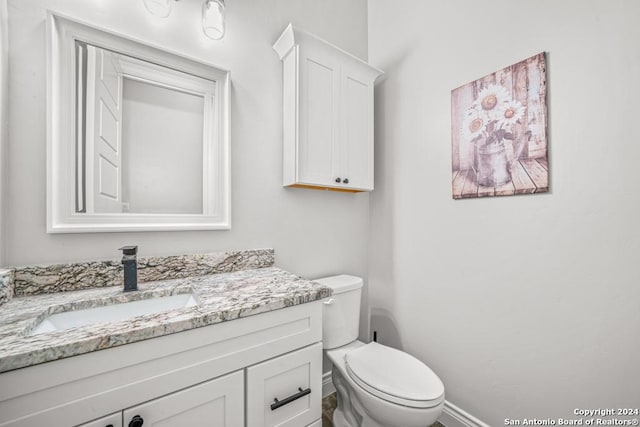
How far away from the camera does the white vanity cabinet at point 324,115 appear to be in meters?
1.43

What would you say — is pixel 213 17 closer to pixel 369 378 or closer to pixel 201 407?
pixel 201 407

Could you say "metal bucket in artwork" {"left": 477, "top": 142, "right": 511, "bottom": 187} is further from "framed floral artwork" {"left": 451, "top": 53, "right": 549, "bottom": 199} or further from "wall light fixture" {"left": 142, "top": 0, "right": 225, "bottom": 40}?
"wall light fixture" {"left": 142, "top": 0, "right": 225, "bottom": 40}

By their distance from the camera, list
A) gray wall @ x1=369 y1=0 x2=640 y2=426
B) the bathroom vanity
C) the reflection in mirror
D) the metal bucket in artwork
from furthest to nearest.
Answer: the metal bucket in artwork, the reflection in mirror, gray wall @ x1=369 y1=0 x2=640 y2=426, the bathroom vanity

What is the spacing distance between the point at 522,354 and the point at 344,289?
0.87 metres

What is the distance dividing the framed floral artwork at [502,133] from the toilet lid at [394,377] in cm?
92

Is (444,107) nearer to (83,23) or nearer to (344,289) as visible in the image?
(344,289)

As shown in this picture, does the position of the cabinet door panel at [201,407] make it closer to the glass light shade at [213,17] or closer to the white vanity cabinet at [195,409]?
the white vanity cabinet at [195,409]

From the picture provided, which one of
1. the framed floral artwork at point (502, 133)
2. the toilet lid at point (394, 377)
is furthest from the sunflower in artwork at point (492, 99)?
the toilet lid at point (394, 377)

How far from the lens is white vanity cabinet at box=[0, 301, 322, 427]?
0.59 m

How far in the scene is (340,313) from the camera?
147 centimetres

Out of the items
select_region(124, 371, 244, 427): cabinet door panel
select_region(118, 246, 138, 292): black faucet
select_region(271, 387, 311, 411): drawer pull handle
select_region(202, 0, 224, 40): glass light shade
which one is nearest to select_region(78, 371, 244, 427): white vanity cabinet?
select_region(124, 371, 244, 427): cabinet door panel

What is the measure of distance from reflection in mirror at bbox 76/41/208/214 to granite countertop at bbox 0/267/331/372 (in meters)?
0.36

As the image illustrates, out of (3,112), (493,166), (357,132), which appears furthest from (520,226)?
(3,112)

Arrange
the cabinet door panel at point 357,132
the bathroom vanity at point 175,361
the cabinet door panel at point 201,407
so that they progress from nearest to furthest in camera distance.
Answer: the bathroom vanity at point 175,361
the cabinet door panel at point 201,407
the cabinet door panel at point 357,132
